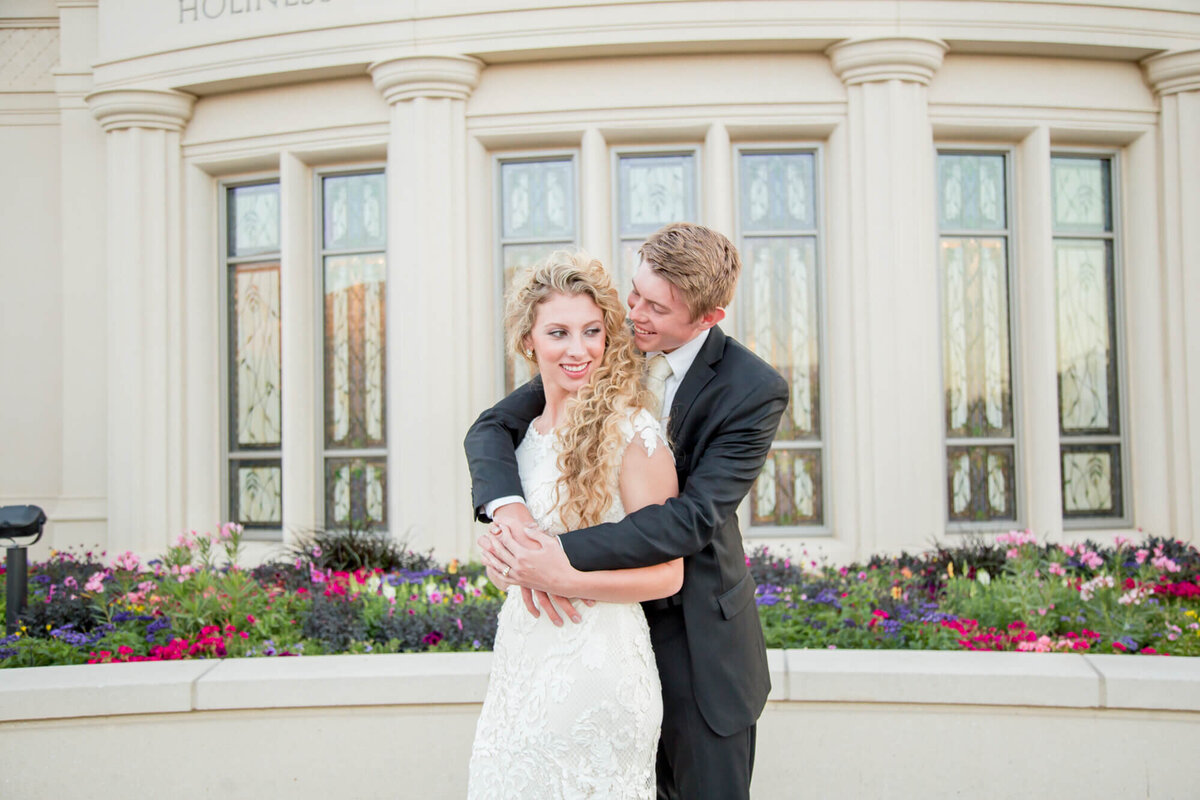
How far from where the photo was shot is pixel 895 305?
6.82 m

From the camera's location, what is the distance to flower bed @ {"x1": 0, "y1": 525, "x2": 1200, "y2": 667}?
14.9ft

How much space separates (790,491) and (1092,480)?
8.12 feet

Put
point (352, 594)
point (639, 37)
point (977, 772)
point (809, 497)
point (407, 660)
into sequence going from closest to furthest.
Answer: point (977, 772)
point (407, 660)
point (352, 594)
point (639, 37)
point (809, 497)

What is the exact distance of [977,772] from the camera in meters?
3.74

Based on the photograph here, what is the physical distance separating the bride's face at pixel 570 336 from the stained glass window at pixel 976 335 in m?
5.84

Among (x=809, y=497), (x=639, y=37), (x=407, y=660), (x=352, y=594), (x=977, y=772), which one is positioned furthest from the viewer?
(x=809, y=497)

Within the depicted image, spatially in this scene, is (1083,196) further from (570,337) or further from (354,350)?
(570,337)

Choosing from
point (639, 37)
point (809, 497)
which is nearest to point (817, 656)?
point (809, 497)

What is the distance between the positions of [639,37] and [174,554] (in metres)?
4.72

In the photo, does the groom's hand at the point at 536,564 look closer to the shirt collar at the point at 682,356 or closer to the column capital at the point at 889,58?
the shirt collar at the point at 682,356

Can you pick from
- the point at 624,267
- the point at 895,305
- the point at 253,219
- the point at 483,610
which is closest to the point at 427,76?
the point at 624,267

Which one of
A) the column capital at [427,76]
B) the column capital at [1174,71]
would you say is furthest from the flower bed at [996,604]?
the column capital at [427,76]

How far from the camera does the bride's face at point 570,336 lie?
228 centimetres

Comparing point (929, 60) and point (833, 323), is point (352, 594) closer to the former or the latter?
point (833, 323)
